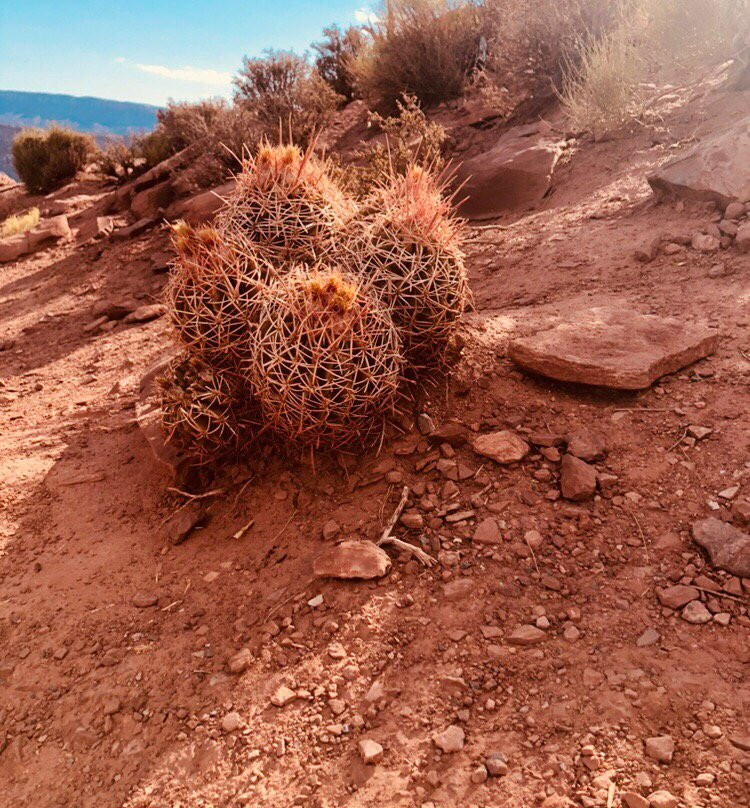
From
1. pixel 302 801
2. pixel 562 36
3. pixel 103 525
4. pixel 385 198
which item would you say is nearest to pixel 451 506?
pixel 302 801

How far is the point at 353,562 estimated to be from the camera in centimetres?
278

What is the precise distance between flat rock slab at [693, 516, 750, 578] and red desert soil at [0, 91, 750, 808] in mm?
53

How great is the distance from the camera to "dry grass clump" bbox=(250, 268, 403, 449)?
9.27ft

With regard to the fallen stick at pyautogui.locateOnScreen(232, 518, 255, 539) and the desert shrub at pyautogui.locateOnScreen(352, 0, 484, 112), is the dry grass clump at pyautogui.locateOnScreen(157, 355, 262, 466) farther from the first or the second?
the desert shrub at pyautogui.locateOnScreen(352, 0, 484, 112)

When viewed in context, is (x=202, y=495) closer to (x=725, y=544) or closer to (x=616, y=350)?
(x=616, y=350)

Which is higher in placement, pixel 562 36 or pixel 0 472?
pixel 562 36

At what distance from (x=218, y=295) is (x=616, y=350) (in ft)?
6.36

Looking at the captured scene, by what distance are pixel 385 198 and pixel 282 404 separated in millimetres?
1228

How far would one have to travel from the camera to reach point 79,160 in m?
13.4

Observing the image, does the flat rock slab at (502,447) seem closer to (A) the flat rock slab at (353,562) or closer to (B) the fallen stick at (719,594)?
(A) the flat rock slab at (353,562)

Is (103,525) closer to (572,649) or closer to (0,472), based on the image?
(0,472)

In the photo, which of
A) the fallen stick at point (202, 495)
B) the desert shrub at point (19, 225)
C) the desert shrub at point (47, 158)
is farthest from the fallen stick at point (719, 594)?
the desert shrub at point (47, 158)

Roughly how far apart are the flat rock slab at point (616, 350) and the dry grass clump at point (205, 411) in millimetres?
1412

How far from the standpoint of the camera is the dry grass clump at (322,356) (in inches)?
111
